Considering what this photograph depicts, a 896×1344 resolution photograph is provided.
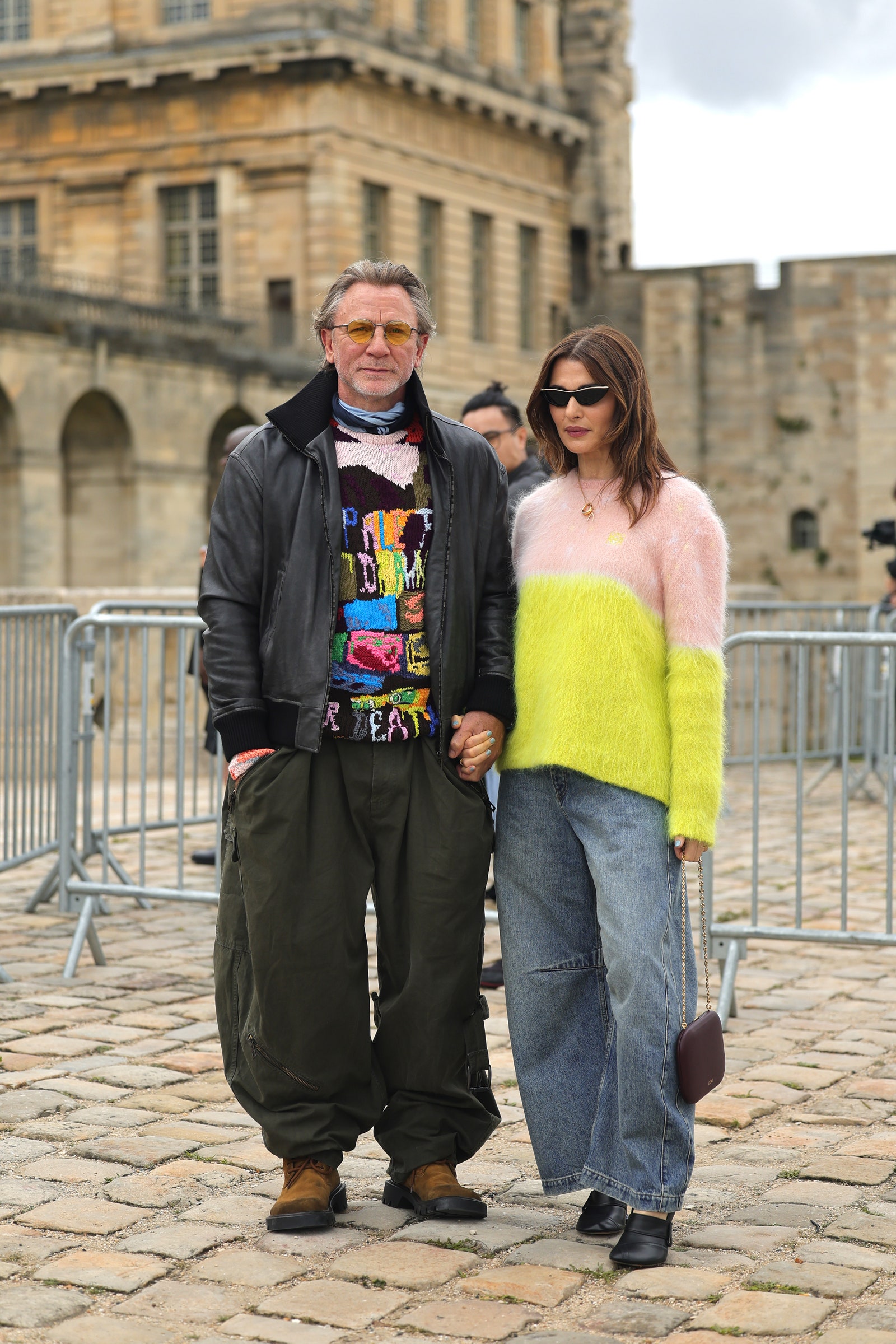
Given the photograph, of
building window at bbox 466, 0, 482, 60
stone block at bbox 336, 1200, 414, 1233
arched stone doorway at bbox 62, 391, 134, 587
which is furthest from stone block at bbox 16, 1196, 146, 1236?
building window at bbox 466, 0, 482, 60

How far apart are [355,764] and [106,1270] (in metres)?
1.13

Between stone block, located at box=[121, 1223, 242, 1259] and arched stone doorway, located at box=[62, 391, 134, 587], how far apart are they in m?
26.0

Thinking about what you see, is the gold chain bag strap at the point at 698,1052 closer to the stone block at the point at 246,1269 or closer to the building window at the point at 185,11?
the stone block at the point at 246,1269

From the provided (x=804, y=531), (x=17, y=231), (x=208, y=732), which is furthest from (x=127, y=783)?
(x=804, y=531)

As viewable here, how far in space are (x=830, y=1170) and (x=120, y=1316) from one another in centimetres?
182

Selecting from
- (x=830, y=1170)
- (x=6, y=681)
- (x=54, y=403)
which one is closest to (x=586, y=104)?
(x=54, y=403)

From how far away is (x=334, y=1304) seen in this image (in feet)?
11.6

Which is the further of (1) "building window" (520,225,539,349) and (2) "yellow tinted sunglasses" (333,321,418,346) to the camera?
(1) "building window" (520,225,539,349)

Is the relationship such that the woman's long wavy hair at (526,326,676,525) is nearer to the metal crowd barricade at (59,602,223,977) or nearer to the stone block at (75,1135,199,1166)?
the stone block at (75,1135,199,1166)

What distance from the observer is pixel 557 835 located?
3.97 m

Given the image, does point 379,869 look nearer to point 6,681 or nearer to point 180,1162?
point 180,1162

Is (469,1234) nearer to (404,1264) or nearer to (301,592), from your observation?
(404,1264)

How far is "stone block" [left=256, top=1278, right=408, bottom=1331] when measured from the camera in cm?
348

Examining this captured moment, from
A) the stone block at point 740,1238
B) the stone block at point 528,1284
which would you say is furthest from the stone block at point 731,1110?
the stone block at point 528,1284
